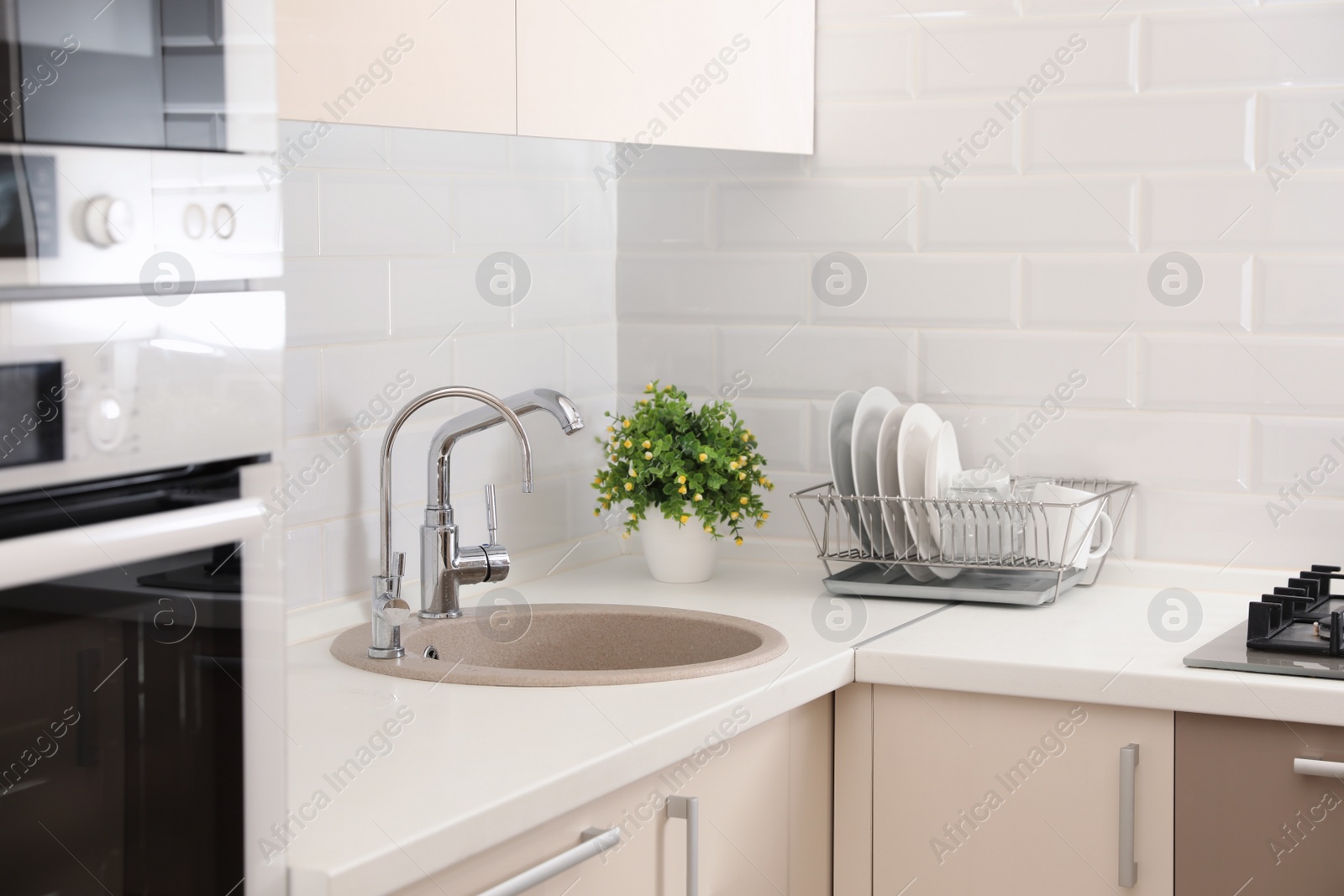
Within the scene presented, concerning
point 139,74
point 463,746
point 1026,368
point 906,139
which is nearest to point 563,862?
point 463,746

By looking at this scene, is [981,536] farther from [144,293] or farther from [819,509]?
[144,293]

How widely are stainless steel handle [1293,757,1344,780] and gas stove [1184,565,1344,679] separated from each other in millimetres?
86

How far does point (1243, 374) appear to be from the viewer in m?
1.89

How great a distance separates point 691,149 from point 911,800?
43.2 inches

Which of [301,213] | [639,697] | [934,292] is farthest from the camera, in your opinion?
[934,292]

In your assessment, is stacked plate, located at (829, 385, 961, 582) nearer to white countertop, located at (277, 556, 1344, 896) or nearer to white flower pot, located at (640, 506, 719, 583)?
white countertop, located at (277, 556, 1344, 896)

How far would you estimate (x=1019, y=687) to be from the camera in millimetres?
1517

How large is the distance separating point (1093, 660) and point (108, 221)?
Answer: 1.16 m

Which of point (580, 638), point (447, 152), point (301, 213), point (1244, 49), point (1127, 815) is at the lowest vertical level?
point (1127, 815)

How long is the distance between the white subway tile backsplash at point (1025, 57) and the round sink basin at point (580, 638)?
86cm

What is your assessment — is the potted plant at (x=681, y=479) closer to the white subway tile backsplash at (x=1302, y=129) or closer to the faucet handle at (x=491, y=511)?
the faucet handle at (x=491, y=511)

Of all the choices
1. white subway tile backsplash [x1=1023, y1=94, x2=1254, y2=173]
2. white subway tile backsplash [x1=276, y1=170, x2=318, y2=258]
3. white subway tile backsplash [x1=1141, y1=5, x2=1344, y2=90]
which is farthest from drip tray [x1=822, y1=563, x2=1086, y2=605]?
white subway tile backsplash [x1=276, y1=170, x2=318, y2=258]

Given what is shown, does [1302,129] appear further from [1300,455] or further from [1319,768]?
[1319,768]

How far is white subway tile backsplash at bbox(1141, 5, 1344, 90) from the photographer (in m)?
1.82
